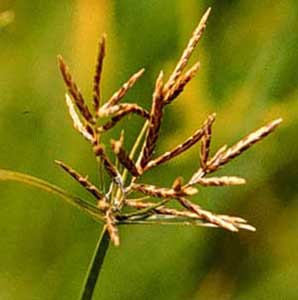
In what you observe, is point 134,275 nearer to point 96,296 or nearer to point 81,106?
point 96,296

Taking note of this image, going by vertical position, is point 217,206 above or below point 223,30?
below

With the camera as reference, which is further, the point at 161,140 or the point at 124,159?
the point at 161,140

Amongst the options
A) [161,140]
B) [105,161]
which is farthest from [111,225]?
[161,140]

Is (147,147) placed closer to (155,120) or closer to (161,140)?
(155,120)

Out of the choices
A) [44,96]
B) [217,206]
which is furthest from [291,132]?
[44,96]

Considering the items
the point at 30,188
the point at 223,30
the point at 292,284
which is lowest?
the point at 292,284
